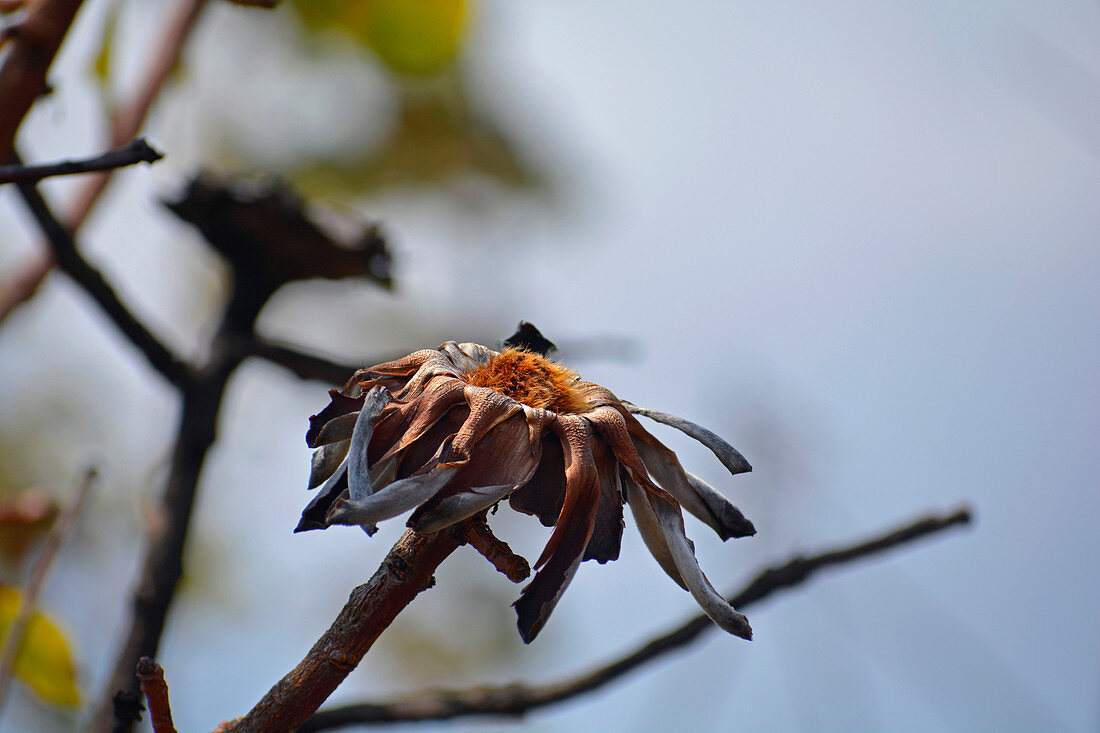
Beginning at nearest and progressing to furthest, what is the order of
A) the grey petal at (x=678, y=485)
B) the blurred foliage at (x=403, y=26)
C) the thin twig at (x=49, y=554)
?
1. the grey petal at (x=678, y=485)
2. the thin twig at (x=49, y=554)
3. the blurred foliage at (x=403, y=26)

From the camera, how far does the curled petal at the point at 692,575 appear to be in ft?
1.44

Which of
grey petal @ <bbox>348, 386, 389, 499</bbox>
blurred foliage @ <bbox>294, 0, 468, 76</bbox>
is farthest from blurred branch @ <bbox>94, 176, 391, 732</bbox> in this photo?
blurred foliage @ <bbox>294, 0, 468, 76</bbox>

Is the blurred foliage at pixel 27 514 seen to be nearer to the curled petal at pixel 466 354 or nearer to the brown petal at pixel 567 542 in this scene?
the curled petal at pixel 466 354

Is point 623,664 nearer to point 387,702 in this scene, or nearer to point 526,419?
point 387,702

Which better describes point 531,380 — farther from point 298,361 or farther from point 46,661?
point 46,661

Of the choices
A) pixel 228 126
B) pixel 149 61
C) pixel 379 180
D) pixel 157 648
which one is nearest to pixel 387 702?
pixel 157 648

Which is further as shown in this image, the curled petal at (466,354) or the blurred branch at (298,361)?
the blurred branch at (298,361)

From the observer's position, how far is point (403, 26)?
1.72 meters

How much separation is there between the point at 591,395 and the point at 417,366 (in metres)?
0.11

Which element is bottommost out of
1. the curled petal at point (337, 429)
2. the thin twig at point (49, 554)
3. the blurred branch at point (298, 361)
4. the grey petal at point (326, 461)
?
the thin twig at point (49, 554)

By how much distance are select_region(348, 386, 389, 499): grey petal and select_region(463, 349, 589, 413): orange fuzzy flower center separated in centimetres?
7

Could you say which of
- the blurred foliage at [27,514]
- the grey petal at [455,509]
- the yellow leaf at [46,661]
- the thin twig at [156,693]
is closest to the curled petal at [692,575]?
the grey petal at [455,509]

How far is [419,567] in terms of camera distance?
45 centimetres

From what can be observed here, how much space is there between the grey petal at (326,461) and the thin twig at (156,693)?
0.40 feet
